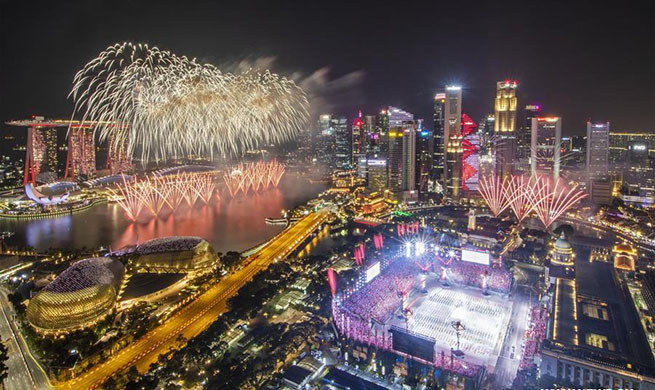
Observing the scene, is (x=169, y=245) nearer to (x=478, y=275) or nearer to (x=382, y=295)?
(x=382, y=295)

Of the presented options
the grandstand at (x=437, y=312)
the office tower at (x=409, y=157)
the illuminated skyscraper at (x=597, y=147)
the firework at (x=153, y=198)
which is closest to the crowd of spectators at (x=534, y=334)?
the grandstand at (x=437, y=312)

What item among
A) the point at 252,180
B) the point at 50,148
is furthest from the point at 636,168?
the point at 50,148

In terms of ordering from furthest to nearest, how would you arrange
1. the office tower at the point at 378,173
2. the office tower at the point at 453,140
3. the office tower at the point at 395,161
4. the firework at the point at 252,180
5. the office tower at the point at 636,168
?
the firework at the point at 252,180
the office tower at the point at 378,173
the office tower at the point at 395,161
the office tower at the point at 453,140
the office tower at the point at 636,168

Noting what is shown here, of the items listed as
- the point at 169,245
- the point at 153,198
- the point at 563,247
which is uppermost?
the point at 153,198

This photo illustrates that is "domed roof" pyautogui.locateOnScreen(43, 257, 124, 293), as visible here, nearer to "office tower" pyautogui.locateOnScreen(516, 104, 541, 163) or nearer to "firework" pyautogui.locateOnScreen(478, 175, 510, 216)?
"firework" pyautogui.locateOnScreen(478, 175, 510, 216)

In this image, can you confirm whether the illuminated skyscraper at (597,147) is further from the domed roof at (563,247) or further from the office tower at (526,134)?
the domed roof at (563,247)

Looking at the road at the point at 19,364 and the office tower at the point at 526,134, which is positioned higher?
the office tower at the point at 526,134

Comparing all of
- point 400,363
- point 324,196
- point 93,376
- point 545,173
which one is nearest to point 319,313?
point 400,363
